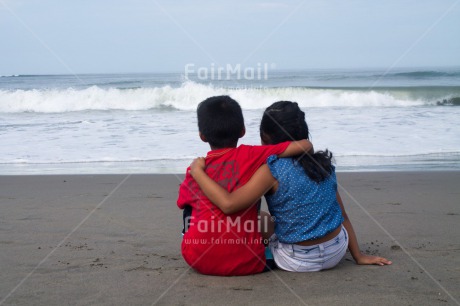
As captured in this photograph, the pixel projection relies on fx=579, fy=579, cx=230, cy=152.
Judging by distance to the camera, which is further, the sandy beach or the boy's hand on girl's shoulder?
the boy's hand on girl's shoulder

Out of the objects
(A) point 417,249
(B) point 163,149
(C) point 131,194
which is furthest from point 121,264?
(B) point 163,149

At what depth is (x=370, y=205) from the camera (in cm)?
524

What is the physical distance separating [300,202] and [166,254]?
104 centimetres

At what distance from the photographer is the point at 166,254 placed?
12.0 ft

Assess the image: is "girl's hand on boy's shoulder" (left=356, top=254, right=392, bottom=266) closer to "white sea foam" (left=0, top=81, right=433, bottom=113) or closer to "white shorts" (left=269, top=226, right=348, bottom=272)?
"white shorts" (left=269, top=226, right=348, bottom=272)

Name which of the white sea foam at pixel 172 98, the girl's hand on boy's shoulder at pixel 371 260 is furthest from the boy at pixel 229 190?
the white sea foam at pixel 172 98

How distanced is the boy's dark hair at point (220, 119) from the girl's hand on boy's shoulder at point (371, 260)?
1.04m

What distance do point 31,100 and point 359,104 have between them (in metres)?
13.1

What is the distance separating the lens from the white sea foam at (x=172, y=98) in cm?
2153

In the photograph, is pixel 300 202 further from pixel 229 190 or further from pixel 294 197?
pixel 229 190

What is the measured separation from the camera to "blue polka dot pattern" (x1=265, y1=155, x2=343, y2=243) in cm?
306

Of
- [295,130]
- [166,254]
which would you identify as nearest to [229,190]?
[295,130]

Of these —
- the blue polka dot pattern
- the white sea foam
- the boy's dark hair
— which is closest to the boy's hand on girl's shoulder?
the boy's dark hair

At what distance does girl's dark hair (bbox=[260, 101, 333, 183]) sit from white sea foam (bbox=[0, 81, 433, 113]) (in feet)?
58.1
